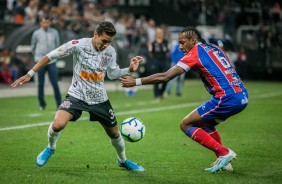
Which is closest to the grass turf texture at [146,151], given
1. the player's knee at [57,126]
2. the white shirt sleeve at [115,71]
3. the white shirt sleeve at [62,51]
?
the player's knee at [57,126]

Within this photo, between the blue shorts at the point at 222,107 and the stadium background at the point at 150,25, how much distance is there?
729 inches

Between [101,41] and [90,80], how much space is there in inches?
22.7

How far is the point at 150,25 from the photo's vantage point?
36.8m

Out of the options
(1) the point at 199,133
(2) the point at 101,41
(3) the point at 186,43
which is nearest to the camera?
(2) the point at 101,41

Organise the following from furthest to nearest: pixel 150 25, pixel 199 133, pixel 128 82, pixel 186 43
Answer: pixel 150 25 < pixel 186 43 < pixel 199 133 < pixel 128 82

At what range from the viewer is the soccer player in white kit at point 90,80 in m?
9.95

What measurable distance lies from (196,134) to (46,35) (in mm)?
10114

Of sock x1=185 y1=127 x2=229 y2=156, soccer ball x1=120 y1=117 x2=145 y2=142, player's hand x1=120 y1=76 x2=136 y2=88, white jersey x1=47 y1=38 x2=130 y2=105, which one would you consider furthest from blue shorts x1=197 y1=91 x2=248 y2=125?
white jersey x1=47 y1=38 x2=130 y2=105

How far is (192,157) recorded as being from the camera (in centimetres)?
1170

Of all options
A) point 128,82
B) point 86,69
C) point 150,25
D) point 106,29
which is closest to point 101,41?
point 106,29

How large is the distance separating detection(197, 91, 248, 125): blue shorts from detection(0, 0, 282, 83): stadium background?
18526mm

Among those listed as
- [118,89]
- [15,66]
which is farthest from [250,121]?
[15,66]

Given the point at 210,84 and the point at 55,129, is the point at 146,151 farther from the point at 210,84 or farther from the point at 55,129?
the point at 55,129

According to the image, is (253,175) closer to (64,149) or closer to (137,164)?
(137,164)
